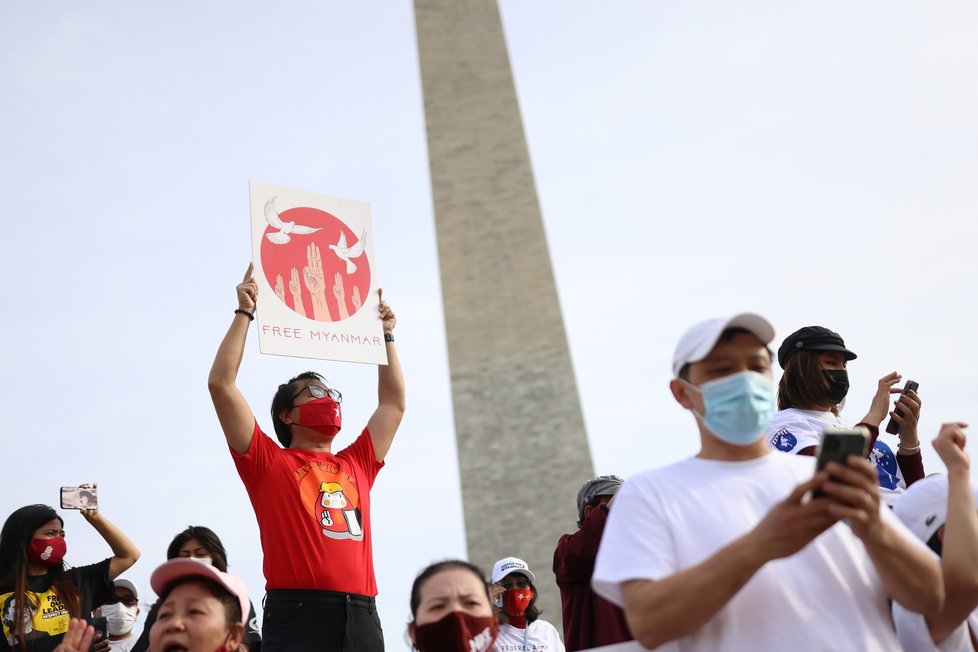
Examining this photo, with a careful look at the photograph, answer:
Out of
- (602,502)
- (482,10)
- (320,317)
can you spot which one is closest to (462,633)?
Answer: (602,502)

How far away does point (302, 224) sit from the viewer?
4484 mm

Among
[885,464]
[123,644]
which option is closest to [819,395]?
[885,464]

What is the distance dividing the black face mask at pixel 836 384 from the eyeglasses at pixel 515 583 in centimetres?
199

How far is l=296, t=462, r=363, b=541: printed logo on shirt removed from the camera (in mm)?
3729

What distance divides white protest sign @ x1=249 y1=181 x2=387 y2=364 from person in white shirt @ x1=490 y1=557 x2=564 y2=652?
4.36 ft

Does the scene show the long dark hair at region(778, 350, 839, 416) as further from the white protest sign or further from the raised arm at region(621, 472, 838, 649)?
the raised arm at region(621, 472, 838, 649)

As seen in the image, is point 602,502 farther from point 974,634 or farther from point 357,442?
point 974,634

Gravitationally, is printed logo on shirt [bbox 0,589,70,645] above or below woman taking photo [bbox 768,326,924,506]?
below

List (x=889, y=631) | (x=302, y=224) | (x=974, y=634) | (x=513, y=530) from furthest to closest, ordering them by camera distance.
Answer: (x=513, y=530), (x=302, y=224), (x=974, y=634), (x=889, y=631)

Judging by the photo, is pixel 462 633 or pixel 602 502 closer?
pixel 462 633

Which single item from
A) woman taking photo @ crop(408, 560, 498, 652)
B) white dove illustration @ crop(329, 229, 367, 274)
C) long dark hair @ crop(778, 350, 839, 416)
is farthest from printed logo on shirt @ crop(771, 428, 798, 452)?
white dove illustration @ crop(329, 229, 367, 274)

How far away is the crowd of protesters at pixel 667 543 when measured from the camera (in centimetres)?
209

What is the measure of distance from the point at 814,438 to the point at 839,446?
1.59m

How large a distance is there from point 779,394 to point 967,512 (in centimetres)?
156
